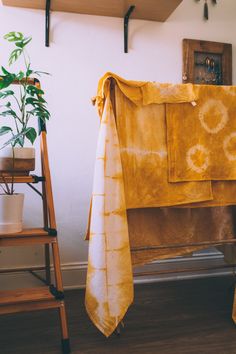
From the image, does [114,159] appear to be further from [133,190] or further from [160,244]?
[160,244]

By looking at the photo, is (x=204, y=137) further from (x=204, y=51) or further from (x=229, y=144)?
(x=204, y=51)

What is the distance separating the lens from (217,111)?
1.39m

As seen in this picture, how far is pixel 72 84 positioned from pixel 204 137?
98cm

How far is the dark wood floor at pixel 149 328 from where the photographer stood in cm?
126

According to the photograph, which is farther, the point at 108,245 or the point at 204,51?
the point at 204,51

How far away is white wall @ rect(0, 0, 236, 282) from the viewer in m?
1.95

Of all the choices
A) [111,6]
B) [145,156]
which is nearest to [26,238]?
[145,156]

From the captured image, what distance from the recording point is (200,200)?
53.6 inches

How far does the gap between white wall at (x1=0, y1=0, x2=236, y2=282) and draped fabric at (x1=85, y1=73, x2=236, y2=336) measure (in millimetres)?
631

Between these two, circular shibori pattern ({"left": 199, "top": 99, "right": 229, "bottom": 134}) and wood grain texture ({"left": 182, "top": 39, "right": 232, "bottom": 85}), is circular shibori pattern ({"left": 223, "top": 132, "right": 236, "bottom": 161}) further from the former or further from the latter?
wood grain texture ({"left": 182, "top": 39, "right": 232, "bottom": 85})

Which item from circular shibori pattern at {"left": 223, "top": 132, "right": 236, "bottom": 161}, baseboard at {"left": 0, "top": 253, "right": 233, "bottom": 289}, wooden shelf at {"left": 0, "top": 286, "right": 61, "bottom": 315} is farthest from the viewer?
baseboard at {"left": 0, "top": 253, "right": 233, "bottom": 289}

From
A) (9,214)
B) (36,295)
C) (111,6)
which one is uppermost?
(111,6)

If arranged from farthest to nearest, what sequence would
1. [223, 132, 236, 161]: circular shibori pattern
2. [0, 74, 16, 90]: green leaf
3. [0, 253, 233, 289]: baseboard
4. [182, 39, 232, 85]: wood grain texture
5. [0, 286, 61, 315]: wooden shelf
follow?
[182, 39, 232, 85]: wood grain texture → [0, 253, 233, 289]: baseboard → [223, 132, 236, 161]: circular shibori pattern → [0, 74, 16, 90]: green leaf → [0, 286, 61, 315]: wooden shelf

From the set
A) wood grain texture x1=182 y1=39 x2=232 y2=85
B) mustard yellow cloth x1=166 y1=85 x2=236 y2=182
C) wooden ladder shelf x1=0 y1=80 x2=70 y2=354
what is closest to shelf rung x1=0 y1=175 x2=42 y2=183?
wooden ladder shelf x1=0 y1=80 x2=70 y2=354
